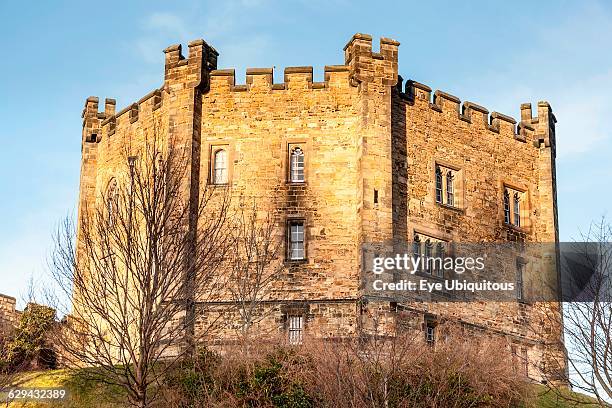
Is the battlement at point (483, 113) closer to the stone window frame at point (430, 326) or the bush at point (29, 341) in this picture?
the stone window frame at point (430, 326)

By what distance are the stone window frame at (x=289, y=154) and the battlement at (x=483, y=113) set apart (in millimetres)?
3855

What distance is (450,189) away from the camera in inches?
1431

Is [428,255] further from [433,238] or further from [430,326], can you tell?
[430,326]

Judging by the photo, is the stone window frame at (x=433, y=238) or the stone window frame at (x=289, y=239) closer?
the stone window frame at (x=289, y=239)

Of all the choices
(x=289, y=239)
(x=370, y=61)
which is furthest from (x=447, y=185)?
(x=289, y=239)

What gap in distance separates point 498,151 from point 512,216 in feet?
8.03

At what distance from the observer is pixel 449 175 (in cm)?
3638

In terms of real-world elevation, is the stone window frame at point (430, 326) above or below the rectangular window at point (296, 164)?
below

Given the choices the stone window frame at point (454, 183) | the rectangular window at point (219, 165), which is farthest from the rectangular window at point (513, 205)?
the rectangular window at point (219, 165)

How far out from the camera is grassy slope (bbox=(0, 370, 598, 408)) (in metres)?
28.3

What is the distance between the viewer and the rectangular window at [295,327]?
32.7m

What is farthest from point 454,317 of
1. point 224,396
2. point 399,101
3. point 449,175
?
point 224,396

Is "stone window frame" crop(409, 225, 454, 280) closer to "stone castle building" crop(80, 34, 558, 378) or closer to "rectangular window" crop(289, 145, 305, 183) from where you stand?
"stone castle building" crop(80, 34, 558, 378)

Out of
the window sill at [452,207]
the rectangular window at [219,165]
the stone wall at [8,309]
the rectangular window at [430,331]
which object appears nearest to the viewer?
the rectangular window at [430,331]
